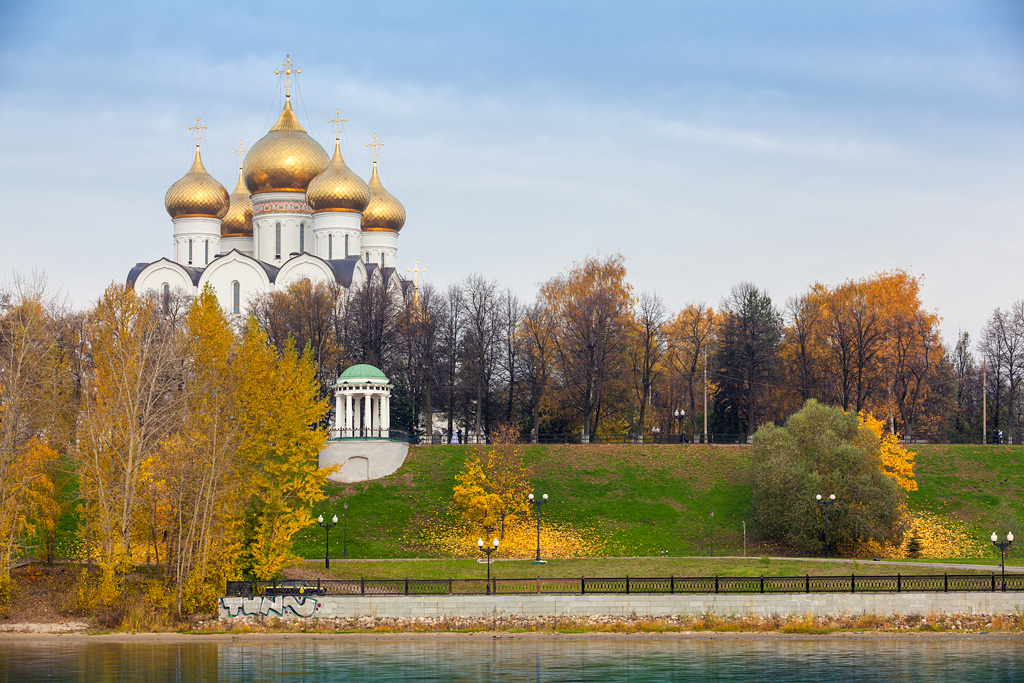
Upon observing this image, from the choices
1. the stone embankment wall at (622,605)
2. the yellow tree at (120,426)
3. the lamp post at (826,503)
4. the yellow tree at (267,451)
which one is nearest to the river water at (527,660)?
the stone embankment wall at (622,605)

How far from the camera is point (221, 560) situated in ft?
95.1

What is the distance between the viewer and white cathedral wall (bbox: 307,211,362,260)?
6669cm

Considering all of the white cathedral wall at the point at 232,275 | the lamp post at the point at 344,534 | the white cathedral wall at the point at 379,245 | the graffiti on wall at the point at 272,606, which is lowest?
the graffiti on wall at the point at 272,606

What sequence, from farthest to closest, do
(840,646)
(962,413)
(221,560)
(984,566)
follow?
(962,413), (984,566), (221,560), (840,646)

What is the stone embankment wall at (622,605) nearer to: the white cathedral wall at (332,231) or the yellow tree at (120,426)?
the yellow tree at (120,426)

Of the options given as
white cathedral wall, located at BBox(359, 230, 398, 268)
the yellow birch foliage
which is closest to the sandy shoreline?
the yellow birch foliage

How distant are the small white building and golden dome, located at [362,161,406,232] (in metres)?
24.4

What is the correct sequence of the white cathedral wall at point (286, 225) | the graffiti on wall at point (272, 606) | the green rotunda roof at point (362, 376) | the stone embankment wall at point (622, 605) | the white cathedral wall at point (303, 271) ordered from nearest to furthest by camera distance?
the stone embankment wall at point (622, 605) < the graffiti on wall at point (272, 606) < the green rotunda roof at point (362, 376) < the white cathedral wall at point (303, 271) < the white cathedral wall at point (286, 225)

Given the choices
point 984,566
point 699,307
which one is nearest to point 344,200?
point 699,307

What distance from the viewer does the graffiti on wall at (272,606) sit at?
92.2 feet

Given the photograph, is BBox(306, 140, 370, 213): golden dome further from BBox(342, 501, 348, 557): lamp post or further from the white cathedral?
BBox(342, 501, 348, 557): lamp post

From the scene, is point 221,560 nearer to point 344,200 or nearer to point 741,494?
point 741,494

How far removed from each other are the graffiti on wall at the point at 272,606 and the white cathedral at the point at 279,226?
121 ft

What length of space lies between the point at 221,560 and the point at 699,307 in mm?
39492
